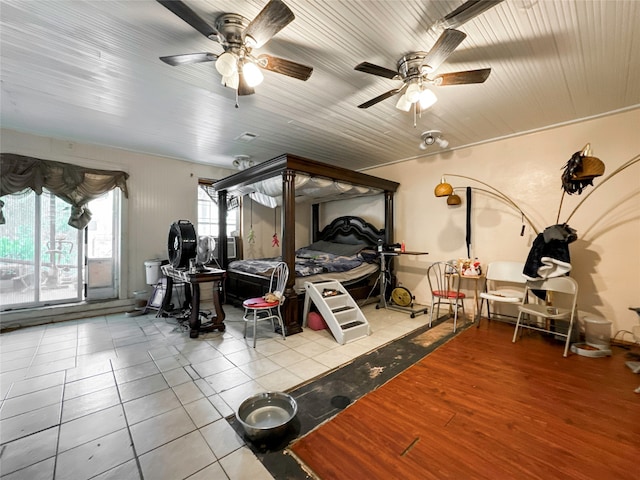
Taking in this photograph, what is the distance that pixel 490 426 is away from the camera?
1702 millimetres

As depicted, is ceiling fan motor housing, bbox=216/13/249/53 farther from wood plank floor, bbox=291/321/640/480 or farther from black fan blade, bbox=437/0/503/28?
wood plank floor, bbox=291/321/640/480

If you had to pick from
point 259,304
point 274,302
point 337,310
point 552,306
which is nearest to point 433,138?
point 552,306

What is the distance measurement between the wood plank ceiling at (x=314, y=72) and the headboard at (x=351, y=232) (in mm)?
1897

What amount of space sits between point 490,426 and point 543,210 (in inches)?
125

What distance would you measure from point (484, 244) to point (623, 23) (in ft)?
9.14

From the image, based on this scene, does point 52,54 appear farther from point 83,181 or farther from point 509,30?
point 509,30

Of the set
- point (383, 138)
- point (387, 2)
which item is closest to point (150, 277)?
point (383, 138)

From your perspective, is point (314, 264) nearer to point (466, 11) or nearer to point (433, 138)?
point (433, 138)

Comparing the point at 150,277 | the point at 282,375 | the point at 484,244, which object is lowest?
the point at 282,375

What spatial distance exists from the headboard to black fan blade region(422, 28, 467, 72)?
11.7 ft

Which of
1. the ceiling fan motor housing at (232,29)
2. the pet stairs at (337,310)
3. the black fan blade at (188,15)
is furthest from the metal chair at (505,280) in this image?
the black fan blade at (188,15)

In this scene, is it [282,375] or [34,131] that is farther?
[34,131]

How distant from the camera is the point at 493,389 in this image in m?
2.12

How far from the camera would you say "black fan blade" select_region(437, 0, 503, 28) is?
140cm
